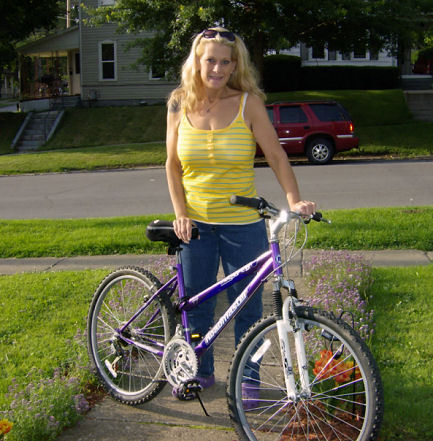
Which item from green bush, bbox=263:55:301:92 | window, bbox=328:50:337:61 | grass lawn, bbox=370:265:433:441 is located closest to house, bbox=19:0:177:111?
green bush, bbox=263:55:301:92

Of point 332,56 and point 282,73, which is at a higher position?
point 332,56

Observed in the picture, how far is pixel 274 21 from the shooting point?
1959 centimetres

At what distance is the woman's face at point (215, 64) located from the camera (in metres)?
3.43

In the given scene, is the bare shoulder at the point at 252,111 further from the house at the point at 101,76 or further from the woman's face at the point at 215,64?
the house at the point at 101,76

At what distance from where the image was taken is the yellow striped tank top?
136 inches

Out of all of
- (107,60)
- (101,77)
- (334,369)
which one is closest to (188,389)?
(334,369)

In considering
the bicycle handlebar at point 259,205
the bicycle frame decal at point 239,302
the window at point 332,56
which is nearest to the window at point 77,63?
the window at point 332,56

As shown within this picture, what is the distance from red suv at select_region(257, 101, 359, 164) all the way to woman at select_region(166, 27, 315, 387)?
46.3 feet

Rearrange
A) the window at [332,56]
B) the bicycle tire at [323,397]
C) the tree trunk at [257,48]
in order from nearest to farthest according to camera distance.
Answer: the bicycle tire at [323,397] → the tree trunk at [257,48] → the window at [332,56]

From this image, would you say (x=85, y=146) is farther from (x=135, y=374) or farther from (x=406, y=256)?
(x=135, y=374)

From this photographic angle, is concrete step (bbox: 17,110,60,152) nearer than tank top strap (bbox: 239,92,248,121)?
No

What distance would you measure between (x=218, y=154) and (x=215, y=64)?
1.53 ft

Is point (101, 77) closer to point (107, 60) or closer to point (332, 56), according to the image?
point (107, 60)

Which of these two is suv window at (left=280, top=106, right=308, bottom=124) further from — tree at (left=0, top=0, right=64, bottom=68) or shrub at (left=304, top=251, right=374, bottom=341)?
tree at (left=0, top=0, right=64, bottom=68)
